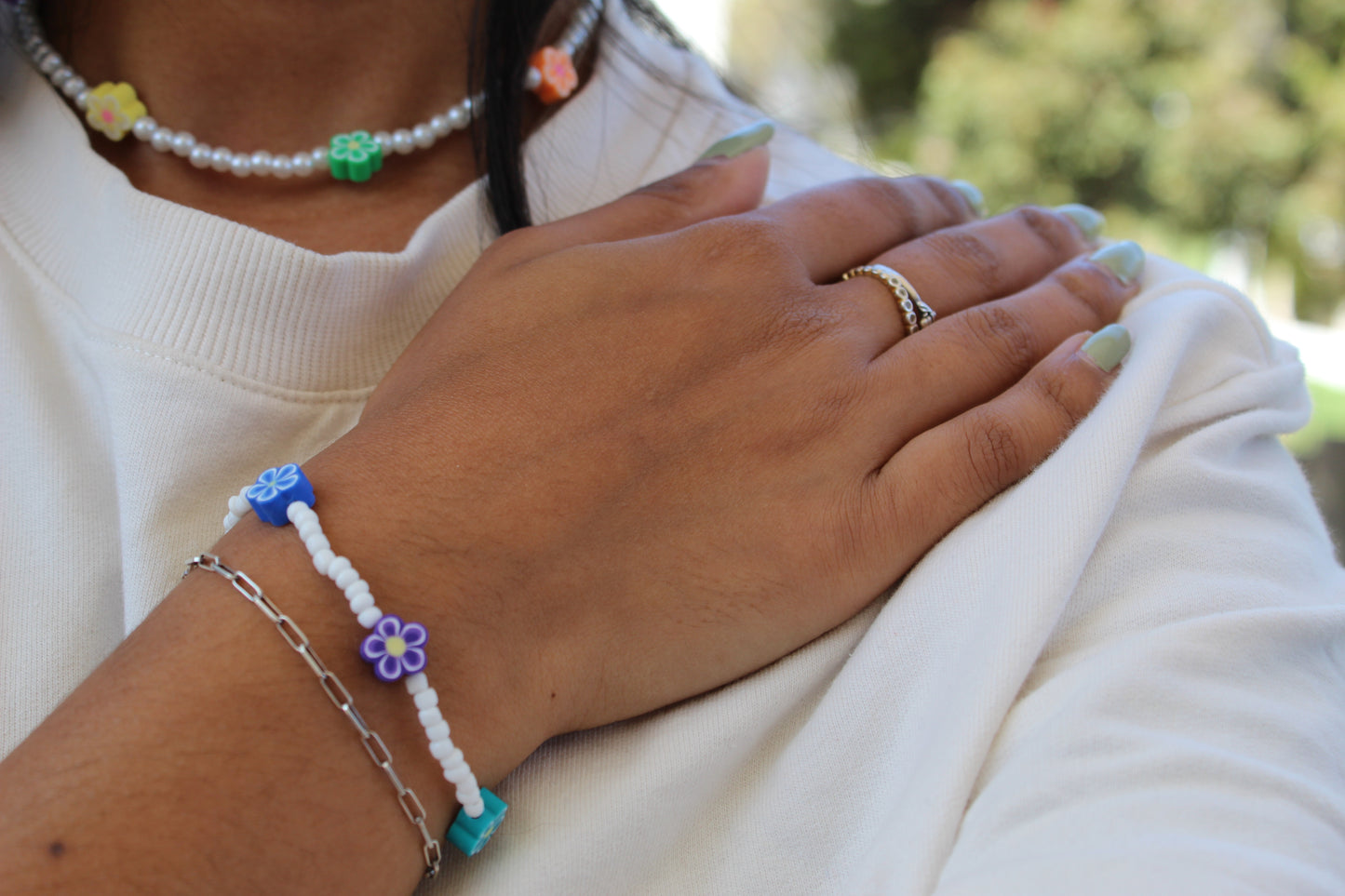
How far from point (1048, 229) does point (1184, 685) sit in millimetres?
528

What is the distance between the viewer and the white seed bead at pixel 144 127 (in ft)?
3.30

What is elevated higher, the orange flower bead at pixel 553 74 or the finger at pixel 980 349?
the orange flower bead at pixel 553 74

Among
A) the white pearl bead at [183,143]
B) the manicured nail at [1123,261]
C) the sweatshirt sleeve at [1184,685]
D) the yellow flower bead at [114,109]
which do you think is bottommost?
the sweatshirt sleeve at [1184,685]

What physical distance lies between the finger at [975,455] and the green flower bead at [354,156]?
2.01 feet

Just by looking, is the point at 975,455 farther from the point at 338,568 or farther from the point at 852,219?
the point at 338,568

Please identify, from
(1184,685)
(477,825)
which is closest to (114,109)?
(477,825)

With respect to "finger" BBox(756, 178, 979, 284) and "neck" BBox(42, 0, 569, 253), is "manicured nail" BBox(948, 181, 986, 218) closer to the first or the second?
"finger" BBox(756, 178, 979, 284)

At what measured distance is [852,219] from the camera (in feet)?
2.96

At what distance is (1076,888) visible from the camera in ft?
1.78

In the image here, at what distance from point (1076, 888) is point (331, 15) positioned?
99 cm

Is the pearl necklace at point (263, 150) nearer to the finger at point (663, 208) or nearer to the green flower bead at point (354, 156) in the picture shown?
the green flower bead at point (354, 156)

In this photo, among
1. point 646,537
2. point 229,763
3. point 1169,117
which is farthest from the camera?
point 1169,117

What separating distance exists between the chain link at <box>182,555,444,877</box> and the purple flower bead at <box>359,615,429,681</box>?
0.03m

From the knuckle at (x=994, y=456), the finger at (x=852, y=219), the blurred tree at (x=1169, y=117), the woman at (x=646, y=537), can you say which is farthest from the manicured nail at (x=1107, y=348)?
the blurred tree at (x=1169, y=117)
